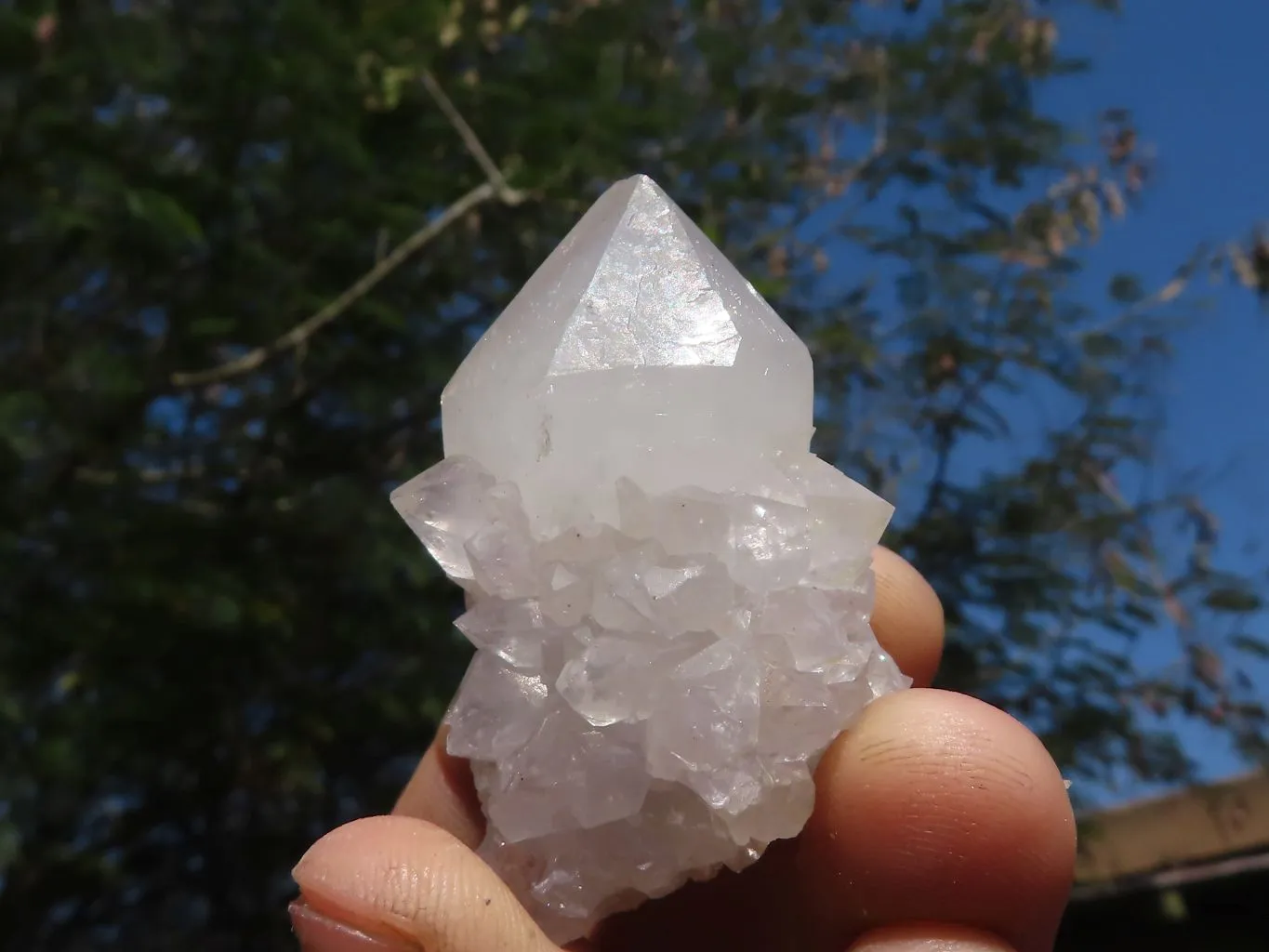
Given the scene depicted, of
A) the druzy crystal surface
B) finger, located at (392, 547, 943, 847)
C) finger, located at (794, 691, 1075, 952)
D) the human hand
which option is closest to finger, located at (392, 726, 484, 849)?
finger, located at (392, 547, 943, 847)

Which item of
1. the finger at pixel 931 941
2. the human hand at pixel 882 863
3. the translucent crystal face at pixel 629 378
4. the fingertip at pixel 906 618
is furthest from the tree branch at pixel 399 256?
the finger at pixel 931 941

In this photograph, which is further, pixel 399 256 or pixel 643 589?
pixel 399 256

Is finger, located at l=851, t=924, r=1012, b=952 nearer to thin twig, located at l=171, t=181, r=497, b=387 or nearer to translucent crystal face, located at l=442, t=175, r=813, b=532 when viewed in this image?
translucent crystal face, located at l=442, t=175, r=813, b=532

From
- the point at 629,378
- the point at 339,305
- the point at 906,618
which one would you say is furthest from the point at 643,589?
the point at 339,305

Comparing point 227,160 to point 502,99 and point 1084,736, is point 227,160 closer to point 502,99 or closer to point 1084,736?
point 502,99

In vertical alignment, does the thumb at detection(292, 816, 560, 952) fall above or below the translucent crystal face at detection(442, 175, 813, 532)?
below

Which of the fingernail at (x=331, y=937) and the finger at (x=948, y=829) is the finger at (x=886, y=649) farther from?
the fingernail at (x=331, y=937)

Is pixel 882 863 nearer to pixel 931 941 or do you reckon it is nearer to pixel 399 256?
pixel 931 941
